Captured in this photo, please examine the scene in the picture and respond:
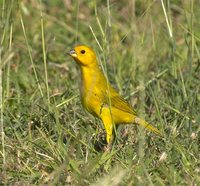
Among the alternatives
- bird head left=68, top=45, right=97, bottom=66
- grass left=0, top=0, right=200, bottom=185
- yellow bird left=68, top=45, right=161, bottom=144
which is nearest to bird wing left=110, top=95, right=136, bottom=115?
yellow bird left=68, top=45, right=161, bottom=144

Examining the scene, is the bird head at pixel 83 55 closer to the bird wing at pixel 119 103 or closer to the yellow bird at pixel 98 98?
the yellow bird at pixel 98 98

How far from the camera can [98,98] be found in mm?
5969

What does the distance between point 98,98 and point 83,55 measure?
34 centimetres

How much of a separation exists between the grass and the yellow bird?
10 cm

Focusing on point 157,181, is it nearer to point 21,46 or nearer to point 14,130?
point 14,130

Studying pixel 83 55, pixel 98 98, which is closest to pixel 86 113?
pixel 98 98

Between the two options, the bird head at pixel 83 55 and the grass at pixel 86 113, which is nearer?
the grass at pixel 86 113

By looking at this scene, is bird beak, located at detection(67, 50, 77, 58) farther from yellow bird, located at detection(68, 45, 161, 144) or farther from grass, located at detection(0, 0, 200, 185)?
grass, located at detection(0, 0, 200, 185)

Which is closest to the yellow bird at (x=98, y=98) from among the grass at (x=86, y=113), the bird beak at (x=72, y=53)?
the bird beak at (x=72, y=53)

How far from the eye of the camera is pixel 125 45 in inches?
326

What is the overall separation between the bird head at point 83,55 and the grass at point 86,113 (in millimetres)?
146

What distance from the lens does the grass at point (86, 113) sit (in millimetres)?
4961

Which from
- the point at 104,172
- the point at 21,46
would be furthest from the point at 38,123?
the point at 21,46

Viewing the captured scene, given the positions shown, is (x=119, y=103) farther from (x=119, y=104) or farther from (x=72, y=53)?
(x=72, y=53)
